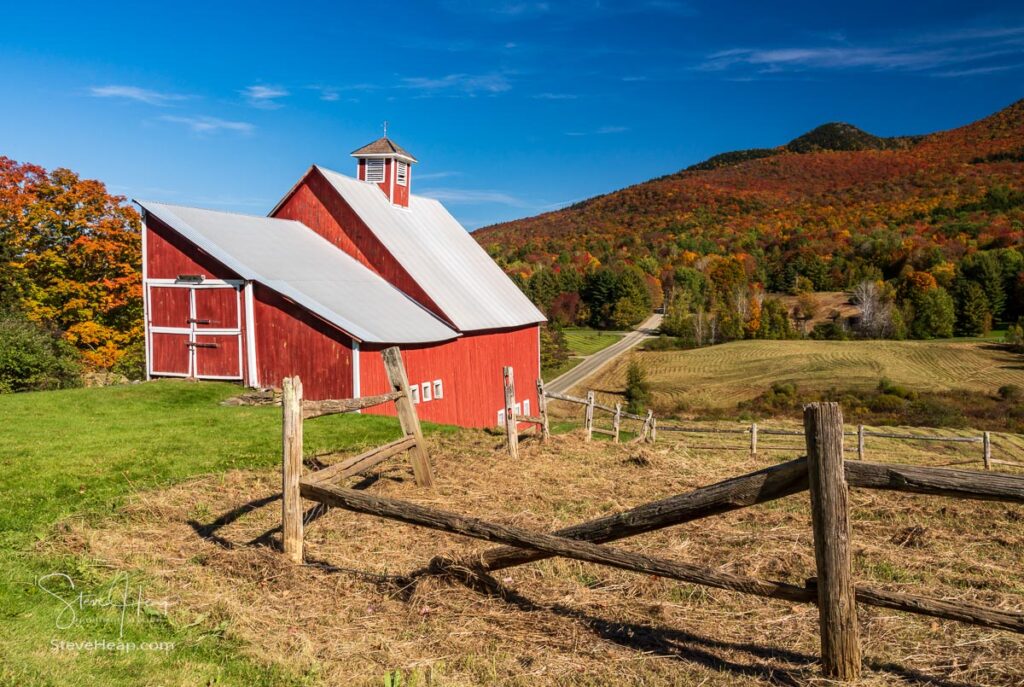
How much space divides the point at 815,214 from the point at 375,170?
130751 millimetres

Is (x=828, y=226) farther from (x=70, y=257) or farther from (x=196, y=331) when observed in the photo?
(x=196, y=331)

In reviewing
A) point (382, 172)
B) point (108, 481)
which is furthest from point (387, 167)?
point (108, 481)

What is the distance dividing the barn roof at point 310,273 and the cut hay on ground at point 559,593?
10659mm

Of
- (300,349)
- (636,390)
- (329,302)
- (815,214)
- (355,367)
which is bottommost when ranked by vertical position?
(636,390)

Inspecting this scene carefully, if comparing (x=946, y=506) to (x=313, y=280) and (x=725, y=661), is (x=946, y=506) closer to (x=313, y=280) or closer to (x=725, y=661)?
(x=725, y=661)

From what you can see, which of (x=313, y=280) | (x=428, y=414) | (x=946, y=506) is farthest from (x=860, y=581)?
(x=313, y=280)

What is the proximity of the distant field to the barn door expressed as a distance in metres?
37.7

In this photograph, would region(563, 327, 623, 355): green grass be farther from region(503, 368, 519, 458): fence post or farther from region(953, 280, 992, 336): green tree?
region(503, 368, 519, 458): fence post

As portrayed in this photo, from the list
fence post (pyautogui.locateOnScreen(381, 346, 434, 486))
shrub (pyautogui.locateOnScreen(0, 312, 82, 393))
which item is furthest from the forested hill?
fence post (pyautogui.locateOnScreen(381, 346, 434, 486))

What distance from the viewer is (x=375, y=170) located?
28.6 m

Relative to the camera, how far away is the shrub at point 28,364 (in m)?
20.8

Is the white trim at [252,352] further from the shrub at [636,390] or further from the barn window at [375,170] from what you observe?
the shrub at [636,390]

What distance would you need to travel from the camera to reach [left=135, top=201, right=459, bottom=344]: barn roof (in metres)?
19.8

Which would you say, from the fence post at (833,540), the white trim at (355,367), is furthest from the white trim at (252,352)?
the fence post at (833,540)
